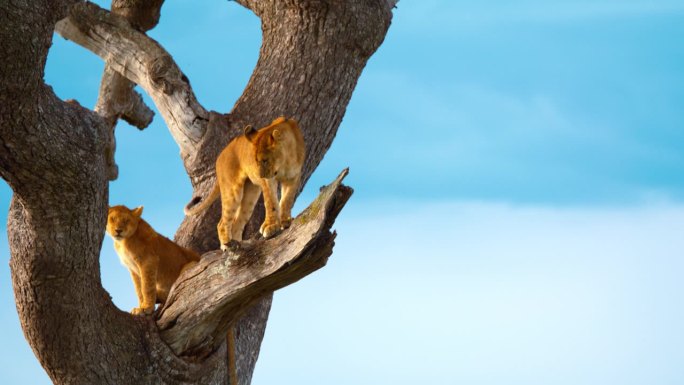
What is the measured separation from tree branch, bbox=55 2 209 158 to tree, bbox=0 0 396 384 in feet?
0.04

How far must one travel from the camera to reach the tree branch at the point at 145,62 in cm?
822

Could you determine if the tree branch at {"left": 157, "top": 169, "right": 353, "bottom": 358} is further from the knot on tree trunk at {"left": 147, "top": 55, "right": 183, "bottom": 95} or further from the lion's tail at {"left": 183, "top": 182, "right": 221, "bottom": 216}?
the knot on tree trunk at {"left": 147, "top": 55, "right": 183, "bottom": 95}

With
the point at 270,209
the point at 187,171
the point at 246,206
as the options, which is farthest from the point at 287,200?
the point at 187,171

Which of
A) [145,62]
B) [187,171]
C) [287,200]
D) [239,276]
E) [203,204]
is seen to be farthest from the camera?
[145,62]

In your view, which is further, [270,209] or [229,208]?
[229,208]

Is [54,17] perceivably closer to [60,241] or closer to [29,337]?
[60,241]

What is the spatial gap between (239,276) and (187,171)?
206 cm

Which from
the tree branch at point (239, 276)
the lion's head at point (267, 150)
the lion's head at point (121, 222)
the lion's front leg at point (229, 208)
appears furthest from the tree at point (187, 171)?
the lion's head at point (267, 150)

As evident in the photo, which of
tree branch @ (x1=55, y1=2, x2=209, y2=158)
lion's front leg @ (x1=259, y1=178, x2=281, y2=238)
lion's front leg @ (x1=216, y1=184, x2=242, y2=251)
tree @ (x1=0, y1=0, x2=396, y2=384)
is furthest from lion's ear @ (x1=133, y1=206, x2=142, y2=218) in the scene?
lion's front leg @ (x1=259, y1=178, x2=281, y2=238)

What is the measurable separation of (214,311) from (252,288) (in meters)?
0.38

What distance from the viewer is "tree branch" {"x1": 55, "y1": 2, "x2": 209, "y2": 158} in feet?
27.0

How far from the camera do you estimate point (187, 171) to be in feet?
27.0

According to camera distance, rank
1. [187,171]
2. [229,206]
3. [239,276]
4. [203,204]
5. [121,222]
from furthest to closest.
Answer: [187,171]
[203,204]
[121,222]
[229,206]
[239,276]

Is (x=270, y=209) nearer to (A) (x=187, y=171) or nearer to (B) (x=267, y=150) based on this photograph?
(B) (x=267, y=150)
